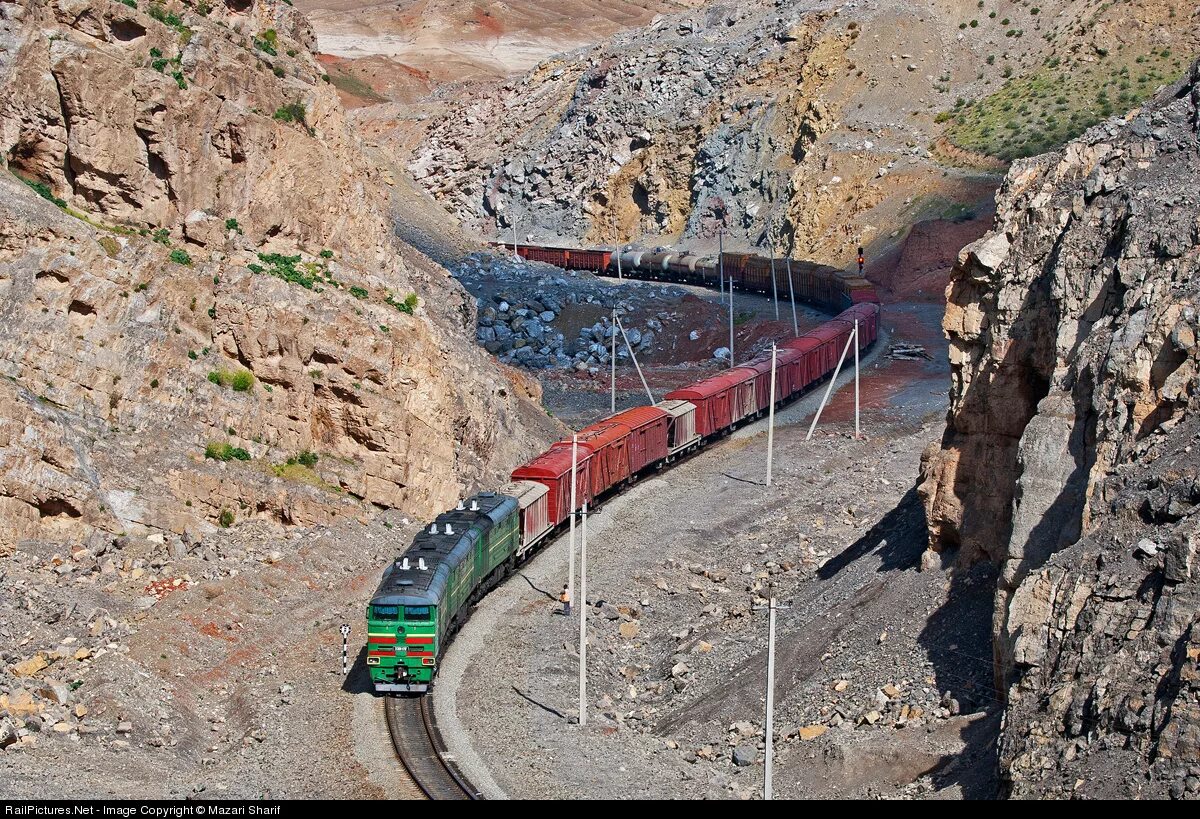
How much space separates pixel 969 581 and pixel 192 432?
834 inches

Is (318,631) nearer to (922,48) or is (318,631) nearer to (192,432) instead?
(192,432)

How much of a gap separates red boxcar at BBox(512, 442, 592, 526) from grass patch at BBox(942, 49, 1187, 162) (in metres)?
57.1

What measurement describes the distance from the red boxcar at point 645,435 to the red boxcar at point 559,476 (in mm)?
4525

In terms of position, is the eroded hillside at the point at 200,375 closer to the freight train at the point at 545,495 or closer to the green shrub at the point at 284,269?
the green shrub at the point at 284,269

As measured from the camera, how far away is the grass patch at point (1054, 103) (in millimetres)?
98875

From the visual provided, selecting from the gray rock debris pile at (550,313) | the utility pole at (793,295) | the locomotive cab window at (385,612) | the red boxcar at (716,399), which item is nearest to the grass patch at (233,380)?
the locomotive cab window at (385,612)

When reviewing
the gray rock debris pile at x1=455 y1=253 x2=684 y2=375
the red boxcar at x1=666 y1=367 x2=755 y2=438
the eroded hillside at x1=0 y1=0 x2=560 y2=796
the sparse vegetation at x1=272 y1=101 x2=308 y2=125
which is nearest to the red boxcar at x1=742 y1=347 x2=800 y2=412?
the red boxcar at x1=666 y1=367 x2=755 y2=438

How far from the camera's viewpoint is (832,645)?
3338cm

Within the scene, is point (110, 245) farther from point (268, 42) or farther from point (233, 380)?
point (268, 42)

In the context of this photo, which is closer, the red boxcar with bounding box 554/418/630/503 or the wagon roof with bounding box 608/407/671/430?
the red boxcar with bounding box 554/418/630/503

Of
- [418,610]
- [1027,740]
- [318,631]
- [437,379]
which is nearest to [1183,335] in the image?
[1027,740]

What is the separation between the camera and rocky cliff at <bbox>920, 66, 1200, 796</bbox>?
21.9 m

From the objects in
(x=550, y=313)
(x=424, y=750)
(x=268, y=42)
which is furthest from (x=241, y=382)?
(x=550, y=313)

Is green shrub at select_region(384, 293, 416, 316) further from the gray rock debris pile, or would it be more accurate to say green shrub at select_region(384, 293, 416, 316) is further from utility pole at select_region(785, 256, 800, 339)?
utility pole at select_region(785, 256, 800, 339)
